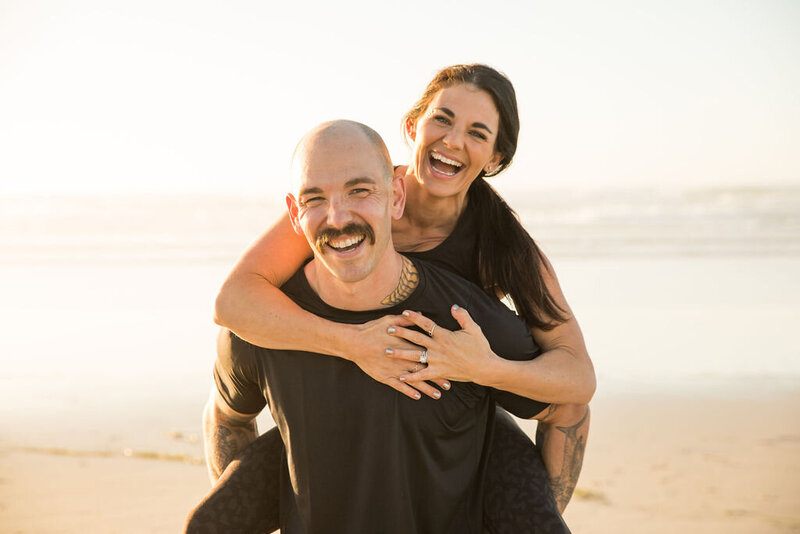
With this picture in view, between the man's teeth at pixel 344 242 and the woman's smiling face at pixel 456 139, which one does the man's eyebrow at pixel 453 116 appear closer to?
the woman's smiling face at pixel 456 139

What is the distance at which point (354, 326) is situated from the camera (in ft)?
9.00

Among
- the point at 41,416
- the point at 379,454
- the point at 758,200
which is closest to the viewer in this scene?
the point at 379,454

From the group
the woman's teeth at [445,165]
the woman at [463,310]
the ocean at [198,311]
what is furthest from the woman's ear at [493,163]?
the ocean at [198,311]

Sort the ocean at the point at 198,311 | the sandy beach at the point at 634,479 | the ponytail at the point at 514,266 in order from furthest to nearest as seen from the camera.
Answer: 1. the ocean at the point at 198,311
2. the sandy beach at the point at 634,479
3. the ponytail at the point at 514,266

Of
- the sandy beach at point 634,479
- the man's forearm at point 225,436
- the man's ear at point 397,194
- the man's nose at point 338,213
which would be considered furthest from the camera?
the sandy beach at point 634,479

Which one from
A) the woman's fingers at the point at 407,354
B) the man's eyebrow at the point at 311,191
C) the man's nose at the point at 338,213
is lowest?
the woman's fingers at the point at 407,354

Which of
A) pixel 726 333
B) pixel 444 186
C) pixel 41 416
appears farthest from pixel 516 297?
pixel 726 333

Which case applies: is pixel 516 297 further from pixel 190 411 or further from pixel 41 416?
pixel 41 416

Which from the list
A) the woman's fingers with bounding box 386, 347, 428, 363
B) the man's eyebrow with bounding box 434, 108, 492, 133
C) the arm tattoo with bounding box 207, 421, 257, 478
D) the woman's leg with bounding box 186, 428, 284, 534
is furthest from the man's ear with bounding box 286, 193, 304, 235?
the man's eyebrow with bounding box 434, 108, 492, 133

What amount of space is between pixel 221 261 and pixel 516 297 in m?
11.1

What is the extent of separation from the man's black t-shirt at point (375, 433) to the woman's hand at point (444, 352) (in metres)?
0.08

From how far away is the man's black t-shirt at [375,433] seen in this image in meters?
2.67

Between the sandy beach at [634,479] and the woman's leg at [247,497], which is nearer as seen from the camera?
the woman's leg at [247,497]

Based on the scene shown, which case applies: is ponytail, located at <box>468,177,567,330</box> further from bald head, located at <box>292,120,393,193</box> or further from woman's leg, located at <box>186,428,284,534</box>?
woman's leg, located at <box>186,428,284,534</box>
